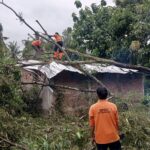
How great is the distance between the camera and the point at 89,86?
1212cm

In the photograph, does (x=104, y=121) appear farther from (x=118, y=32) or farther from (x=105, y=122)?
(x=118, y=32)

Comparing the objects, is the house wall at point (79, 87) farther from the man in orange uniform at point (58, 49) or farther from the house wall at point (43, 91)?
the man in orange uniform at point (58, 49)

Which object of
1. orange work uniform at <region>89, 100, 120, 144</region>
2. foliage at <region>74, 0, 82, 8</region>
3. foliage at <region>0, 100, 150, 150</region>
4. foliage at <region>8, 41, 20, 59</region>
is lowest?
foliage at <region>0, 100, 150, 150</region>

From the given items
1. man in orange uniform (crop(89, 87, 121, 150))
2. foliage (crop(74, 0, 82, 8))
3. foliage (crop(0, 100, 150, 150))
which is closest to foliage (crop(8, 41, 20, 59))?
foliage (crop(0, 100, 150, 150))

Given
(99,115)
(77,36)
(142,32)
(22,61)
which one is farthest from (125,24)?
(99,115)

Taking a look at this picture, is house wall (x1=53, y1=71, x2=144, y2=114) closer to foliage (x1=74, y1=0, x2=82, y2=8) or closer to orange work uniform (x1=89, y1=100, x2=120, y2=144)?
orange work uniform (x1=89, y1=100, x2=120, y2=144)

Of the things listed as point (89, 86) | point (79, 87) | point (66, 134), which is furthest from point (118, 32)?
point (66, 134)

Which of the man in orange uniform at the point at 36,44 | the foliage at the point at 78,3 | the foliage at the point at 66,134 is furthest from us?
the foliage at the point at 78,3

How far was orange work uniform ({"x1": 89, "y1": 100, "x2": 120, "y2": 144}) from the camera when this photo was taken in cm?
554

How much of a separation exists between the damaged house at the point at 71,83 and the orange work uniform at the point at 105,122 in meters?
4.23

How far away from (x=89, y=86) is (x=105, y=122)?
6578mm

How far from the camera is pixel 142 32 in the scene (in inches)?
587

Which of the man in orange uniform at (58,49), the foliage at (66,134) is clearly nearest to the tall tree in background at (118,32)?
the man in orange uniform at (58,49)

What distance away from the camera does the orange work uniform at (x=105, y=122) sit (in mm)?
5543
